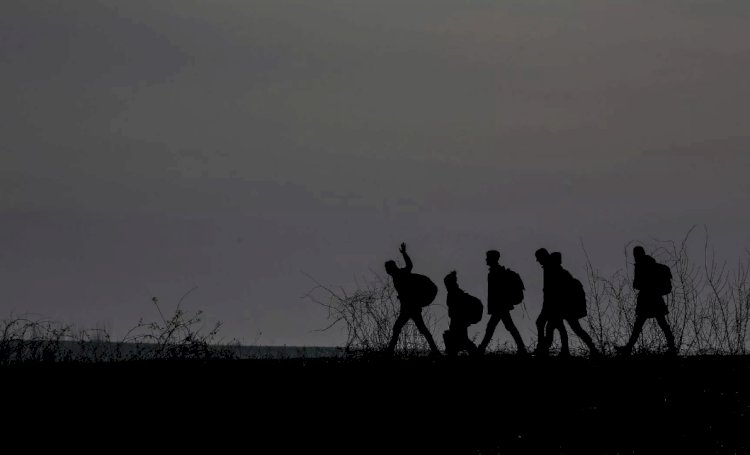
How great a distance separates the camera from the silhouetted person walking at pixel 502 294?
54.2 feet

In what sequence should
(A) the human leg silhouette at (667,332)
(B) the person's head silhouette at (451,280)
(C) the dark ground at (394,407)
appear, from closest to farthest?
(C) the dark ground at (394,407) < (A) the human leg silhouette at (667,332) < (B) the person's head silhouette at (451,280)

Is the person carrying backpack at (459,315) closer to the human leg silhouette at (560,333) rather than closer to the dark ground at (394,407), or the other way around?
the human leg silhouette at (560,333)

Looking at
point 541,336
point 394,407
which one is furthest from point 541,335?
point 394,407

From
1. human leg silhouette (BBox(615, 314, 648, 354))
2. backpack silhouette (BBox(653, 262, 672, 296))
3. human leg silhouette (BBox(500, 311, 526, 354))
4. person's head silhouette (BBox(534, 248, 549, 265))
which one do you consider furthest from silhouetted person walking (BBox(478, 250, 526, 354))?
backpack silhouette (BBox(653, 262, 672, 296))

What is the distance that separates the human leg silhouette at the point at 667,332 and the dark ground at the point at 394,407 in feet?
5.39

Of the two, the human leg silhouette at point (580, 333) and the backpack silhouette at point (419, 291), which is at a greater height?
the backpack silhouette at point (419, 291)

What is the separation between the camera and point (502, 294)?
1650 centimetres

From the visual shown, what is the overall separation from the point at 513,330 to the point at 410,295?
64.3 inches

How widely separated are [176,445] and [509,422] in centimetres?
325

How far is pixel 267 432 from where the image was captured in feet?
34.7

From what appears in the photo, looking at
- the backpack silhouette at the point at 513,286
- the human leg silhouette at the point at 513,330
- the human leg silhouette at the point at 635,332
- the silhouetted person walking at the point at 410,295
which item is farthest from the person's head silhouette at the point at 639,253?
the silhouetted person walking at the point at 410,295

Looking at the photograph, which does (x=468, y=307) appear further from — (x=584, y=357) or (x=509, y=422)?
(x=509, y=422)

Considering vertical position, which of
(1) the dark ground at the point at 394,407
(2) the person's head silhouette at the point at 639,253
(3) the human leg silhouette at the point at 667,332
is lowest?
(1) the dark ground at the point at 394,407

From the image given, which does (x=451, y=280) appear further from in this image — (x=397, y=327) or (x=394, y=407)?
(x=394, y=407)
